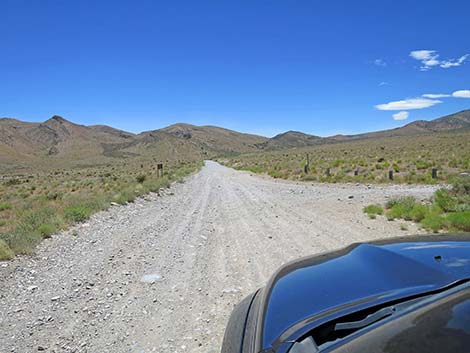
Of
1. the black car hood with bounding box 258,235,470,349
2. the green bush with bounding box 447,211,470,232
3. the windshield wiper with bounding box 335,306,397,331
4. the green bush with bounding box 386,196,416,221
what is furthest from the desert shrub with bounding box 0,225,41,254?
the green bush with bounding box 447,211,470,232

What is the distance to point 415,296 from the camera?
170cm

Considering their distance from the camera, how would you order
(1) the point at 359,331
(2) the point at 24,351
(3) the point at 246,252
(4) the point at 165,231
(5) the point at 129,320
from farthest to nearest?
(4) the point at 165,231
(3) the point at 246,252
(5) the point at 129,320
(2) the point at 24,351
(1) the point at 359,331

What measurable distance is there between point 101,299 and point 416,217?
849 cm

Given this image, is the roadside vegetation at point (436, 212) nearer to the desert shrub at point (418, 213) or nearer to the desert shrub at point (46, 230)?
the desert shrub at point (418, 213)

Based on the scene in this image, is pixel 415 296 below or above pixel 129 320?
above

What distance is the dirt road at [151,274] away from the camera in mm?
3641

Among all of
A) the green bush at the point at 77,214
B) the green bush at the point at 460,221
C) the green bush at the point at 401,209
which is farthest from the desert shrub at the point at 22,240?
the green bush at the point at 460,221

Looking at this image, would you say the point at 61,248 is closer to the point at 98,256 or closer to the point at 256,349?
the point at 98,256

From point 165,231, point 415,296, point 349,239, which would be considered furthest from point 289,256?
point 415,296

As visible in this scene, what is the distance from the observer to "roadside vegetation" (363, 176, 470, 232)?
24.8 feet

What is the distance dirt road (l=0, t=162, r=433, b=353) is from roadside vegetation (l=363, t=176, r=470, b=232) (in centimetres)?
65

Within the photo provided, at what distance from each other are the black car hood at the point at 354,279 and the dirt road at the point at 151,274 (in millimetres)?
1725

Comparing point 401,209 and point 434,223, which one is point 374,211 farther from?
point 434,223

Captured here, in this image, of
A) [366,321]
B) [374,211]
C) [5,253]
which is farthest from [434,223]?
[5,253]
